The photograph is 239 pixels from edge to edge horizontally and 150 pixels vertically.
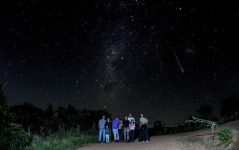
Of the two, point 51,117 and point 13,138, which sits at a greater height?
point 51,117

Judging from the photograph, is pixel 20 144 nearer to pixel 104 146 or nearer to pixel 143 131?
pixel 104 146

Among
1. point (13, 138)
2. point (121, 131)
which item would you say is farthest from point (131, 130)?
point (13, 138)

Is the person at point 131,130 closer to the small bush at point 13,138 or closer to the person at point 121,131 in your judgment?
the person at point 121,131

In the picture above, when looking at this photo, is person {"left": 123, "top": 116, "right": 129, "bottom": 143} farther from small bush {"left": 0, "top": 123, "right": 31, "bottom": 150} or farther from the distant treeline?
the distant treeline

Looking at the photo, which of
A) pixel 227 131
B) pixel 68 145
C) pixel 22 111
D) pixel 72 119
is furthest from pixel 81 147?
pixel 22 111

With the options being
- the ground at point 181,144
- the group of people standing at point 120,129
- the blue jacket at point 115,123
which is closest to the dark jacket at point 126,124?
the group of people standing at point 120,129

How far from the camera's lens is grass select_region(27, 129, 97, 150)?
21531 millimetres

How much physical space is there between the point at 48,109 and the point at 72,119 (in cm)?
519

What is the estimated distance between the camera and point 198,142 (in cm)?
2027

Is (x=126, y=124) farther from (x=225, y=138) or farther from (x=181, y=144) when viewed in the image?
(x=225, y=138)

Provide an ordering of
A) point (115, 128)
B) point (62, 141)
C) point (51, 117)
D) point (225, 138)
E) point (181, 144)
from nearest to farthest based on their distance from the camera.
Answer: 1. point (225, 138)
2. point (181, 144)
3. point (62, 141)
4. point (115, 128)
5. point (51, 117)

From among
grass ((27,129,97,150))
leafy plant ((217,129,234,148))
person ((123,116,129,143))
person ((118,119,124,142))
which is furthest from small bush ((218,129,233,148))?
grass ((27,129,97,150))

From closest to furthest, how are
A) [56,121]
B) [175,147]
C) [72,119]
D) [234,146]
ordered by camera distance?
[234,146], [175,147], [56,121], [72,119]

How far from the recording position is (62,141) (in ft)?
75.4
